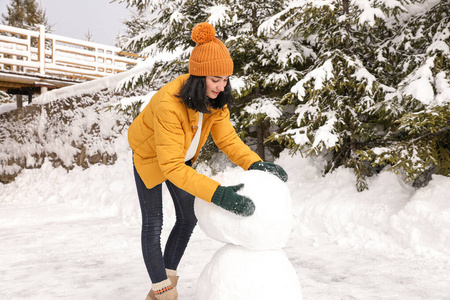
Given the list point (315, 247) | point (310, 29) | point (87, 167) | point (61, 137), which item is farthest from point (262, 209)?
point (61, 137)

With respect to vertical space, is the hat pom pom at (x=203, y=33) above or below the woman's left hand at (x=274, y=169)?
above

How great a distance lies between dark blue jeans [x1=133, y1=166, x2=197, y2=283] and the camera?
7.76 feet

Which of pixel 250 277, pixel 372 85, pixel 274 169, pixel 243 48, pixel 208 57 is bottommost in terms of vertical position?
pixel 250 277

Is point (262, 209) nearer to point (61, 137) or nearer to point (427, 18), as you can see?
point (427, 18)

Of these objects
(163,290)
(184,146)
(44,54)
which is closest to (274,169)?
(184,146)

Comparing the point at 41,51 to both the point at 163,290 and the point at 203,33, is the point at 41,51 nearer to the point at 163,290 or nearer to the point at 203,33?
the point at 203,33

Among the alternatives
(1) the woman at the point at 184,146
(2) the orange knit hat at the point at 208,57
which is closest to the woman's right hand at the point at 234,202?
(1) the woman at the point at 184,146

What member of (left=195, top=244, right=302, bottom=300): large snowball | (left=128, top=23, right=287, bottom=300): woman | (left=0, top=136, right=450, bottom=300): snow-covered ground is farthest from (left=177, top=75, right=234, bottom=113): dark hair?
(left=195, top=244, right=302, bottom=300): large snowball

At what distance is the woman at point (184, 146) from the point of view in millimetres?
1939

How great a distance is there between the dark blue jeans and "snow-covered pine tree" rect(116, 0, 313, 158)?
2981 mm

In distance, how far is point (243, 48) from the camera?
5.51m

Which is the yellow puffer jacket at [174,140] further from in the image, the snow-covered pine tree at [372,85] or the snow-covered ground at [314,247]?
the snow-covered pine tree at [372,85]

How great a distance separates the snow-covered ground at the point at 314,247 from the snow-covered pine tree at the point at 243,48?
3.55 feet

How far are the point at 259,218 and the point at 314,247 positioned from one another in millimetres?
2492
